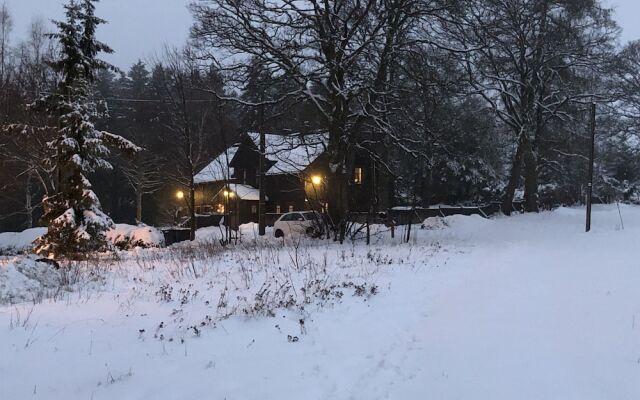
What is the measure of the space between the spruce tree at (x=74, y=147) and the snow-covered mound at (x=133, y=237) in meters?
3.22

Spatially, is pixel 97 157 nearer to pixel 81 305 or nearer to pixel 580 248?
pixel 81 305

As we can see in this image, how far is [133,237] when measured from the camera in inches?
890

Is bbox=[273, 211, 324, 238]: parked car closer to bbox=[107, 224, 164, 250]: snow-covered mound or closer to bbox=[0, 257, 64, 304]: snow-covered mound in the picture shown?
bbox=[107, 224, 164, 250]: snow-covered mound

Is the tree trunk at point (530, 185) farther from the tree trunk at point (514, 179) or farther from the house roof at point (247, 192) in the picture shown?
the house roof at point (247, 192)

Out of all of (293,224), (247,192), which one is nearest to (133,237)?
(293,224)

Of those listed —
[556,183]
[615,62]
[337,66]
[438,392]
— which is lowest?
A: [438,392]

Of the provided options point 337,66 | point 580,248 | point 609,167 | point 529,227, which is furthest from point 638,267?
point 609,167

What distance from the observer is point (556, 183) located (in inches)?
1604

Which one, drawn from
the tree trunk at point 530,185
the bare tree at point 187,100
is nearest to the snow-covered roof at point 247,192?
the bare tree at point 187,100

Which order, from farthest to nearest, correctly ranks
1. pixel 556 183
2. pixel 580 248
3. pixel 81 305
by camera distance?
pixel 556 183 → pixel 580 248 → pixel 81 305

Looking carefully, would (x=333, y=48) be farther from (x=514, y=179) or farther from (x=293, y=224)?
(x=514, y=179)

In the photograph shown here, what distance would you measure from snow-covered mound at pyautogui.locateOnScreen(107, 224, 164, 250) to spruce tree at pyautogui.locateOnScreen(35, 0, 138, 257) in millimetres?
3224

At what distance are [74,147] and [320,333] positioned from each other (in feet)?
47.0

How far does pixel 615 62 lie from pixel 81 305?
28627 millimetres
